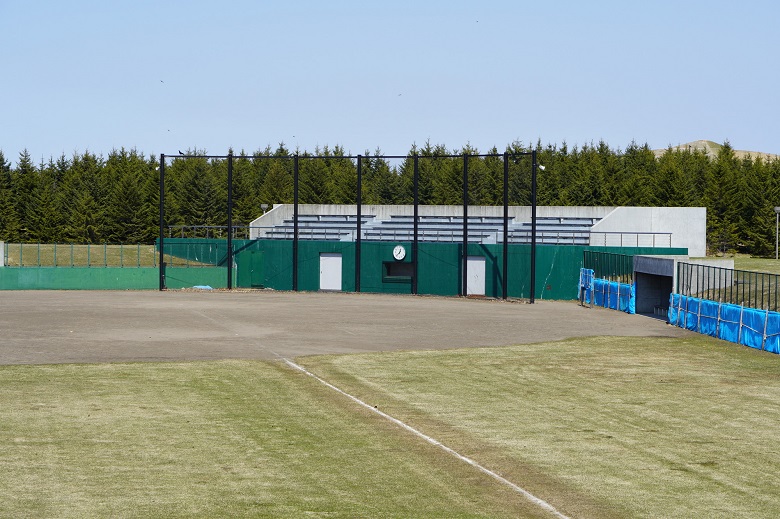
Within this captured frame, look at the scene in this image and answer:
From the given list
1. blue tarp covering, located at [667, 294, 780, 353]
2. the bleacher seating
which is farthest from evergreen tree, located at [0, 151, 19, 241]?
blue tarp covering, located at [667, 294, 780, 353]

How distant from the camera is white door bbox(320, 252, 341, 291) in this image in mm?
69062

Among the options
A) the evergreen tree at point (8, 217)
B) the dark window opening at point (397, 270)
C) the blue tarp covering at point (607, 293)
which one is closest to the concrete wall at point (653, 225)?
the blue tarp covering at point (607, 293)

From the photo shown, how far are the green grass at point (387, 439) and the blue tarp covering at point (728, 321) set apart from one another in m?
3.67

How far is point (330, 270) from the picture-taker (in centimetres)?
Answer: 6919

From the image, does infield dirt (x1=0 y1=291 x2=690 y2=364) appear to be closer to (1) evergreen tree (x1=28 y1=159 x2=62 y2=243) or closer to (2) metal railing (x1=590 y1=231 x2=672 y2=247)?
(2) metal railing (x1=590 y1=231 x2=672 y2=247)

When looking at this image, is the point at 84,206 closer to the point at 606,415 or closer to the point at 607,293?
the point at 607,293

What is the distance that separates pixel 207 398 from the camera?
80.4ft

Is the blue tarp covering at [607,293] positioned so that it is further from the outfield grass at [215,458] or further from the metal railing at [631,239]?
the outfield grass at [215,458]

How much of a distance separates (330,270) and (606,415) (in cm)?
4768

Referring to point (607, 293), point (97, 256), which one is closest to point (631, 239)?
point (607, 293)

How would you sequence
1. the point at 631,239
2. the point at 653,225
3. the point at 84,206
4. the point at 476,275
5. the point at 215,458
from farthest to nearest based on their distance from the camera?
1. the point at 84,206
2. the point at 653,225
3. the point at 631,239
4. the point at 476,275
5. the point at 215,458

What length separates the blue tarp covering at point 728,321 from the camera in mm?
35406

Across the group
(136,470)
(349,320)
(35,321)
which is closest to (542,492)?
(136,470)

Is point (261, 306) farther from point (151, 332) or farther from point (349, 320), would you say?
point (151, 332)
